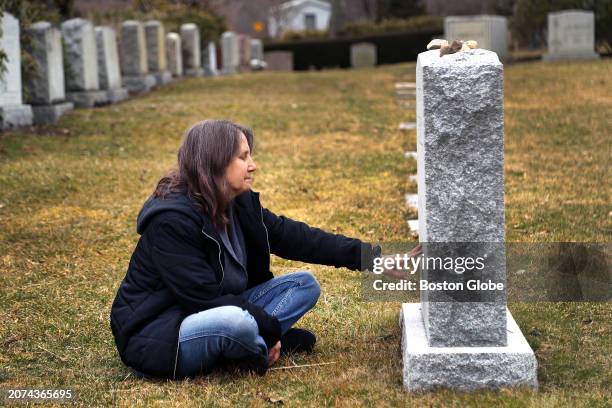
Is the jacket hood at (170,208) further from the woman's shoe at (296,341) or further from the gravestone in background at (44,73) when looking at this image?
the gravestone in background at (44,73)

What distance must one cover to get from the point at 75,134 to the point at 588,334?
8.95 m

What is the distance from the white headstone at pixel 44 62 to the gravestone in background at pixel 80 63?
1.26 metres

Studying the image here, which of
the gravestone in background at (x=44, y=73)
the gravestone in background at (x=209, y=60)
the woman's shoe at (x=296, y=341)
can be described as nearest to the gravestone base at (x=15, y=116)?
the gravestone in background at (x=44, y=73)

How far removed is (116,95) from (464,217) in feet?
44.9

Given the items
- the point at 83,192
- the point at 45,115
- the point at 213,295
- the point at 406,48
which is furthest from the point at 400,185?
the point at 406,48

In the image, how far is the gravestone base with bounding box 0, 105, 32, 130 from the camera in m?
11.7

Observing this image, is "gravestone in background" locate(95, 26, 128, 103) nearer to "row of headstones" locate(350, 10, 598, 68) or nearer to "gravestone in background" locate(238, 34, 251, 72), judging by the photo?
"row of headstones" locate(350, 10, 598, 68)

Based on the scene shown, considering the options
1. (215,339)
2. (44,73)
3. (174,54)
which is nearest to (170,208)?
(215,339)

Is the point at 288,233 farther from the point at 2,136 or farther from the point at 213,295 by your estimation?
the point at 2,136

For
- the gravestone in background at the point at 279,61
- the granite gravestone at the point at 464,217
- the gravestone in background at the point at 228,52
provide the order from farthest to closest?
1. the gravestone in background at the point at 279,61
2. the gravestone in background at the point at 228,52
3. the granite gravestone at the point at 464,217

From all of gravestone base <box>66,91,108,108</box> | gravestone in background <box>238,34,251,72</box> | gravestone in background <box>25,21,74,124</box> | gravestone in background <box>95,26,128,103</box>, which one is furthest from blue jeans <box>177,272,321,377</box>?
gravestone in background <box>238,34,251,72</box>

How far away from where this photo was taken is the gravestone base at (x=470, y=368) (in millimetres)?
3725

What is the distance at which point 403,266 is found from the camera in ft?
13.4

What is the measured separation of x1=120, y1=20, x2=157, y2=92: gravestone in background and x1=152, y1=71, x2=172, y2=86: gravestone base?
5.12ft
